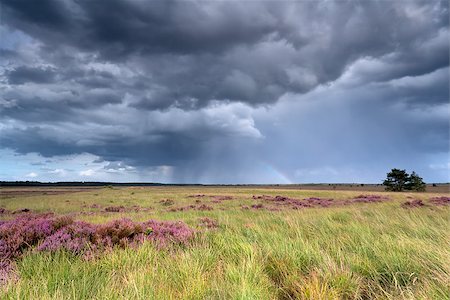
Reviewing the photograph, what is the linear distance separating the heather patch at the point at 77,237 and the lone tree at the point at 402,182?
87323mm

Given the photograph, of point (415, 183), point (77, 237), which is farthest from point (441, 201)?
point (415, 183)

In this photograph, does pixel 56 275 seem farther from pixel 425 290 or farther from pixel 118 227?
pixel 425 290

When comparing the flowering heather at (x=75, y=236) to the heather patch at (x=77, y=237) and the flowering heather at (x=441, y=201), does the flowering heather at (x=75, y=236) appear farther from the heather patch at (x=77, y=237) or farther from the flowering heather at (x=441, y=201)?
the flowering heather at (x=441, y=201)

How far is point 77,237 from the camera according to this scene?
22.6 feet

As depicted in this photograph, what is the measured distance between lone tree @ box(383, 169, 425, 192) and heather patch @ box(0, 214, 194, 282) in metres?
87.3

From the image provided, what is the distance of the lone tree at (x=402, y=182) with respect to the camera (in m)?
77.8

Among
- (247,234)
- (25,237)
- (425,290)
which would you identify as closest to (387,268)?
(425,290)

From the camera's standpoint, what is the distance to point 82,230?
7.23 metres

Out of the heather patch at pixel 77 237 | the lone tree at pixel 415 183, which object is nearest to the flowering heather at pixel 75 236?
the heather patch at pixel 77 237

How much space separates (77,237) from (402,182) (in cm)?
9061

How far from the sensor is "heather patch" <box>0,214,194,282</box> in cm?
621

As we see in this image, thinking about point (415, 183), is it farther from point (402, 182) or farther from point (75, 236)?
point (75, 236)

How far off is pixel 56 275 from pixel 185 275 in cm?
201

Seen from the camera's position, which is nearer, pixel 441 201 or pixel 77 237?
pixel 77 237
